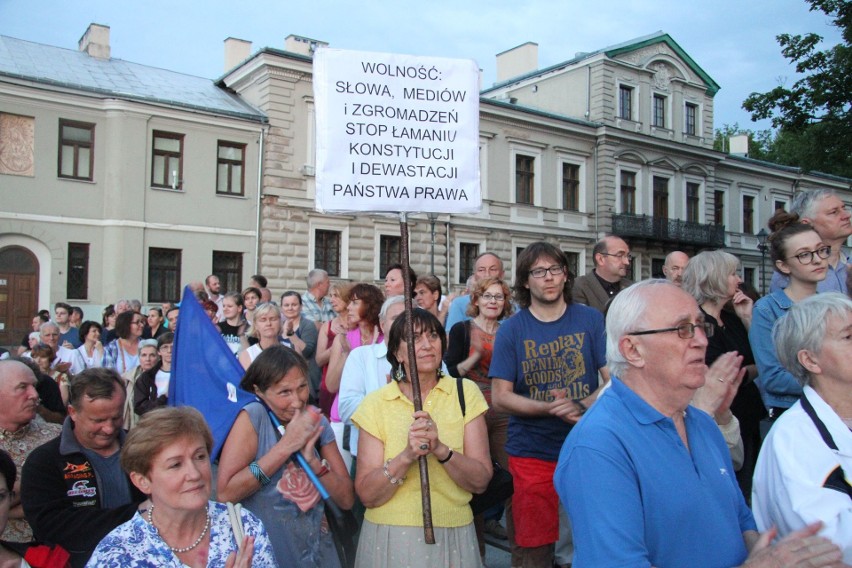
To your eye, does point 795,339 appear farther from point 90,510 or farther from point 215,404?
point 90,510

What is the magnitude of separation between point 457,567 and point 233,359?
1.63 metres

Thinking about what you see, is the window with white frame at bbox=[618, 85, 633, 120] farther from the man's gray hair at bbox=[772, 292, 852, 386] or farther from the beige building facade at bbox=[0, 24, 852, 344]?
the man's gray hair at bbox=[772, 292, 852, 386]

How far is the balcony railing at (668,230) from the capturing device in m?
30.9

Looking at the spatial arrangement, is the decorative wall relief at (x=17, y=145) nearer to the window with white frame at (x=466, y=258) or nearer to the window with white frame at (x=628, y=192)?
the window with white frame at (x=466, y=258)

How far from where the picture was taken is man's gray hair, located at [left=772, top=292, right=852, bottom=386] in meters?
2.80

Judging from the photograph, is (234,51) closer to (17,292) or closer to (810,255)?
(17,292)

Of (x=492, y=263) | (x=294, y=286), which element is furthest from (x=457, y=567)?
(x=294, y=286)

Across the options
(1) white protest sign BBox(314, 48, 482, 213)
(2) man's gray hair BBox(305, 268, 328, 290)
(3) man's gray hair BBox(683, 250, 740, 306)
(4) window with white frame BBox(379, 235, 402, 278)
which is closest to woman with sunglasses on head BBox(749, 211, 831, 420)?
(3) man's gray hair BBox(683, 250, 740, 306)

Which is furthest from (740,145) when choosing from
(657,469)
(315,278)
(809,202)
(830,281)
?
(657,469)

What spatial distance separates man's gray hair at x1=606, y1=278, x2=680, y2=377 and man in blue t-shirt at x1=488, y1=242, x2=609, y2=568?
133cm

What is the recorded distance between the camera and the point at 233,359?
393 cm

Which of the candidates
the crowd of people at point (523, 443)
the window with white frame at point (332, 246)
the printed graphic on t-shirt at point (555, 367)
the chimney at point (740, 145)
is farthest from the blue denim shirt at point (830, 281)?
the chimney at point (740, 145)

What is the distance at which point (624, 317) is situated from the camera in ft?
7.76

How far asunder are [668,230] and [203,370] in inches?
1239
